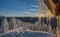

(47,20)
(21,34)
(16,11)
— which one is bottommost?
(21,34)

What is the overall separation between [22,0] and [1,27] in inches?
20.9

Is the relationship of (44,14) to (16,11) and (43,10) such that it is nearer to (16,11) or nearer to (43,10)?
(43,10)

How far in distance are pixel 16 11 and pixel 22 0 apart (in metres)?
0.20

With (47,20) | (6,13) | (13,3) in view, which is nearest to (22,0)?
(13,3)

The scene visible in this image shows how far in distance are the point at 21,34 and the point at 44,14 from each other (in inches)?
18.9

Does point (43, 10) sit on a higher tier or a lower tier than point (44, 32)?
higher

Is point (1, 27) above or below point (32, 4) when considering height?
below

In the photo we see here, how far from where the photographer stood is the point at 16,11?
227 cm

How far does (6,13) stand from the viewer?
7.39ft

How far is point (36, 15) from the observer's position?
A: 2.29 metres

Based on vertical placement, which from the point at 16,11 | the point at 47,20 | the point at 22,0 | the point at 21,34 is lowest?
the point at 21,34

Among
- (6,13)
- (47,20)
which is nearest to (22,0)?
(6,13)

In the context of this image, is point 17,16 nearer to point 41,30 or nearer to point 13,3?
point 13,3

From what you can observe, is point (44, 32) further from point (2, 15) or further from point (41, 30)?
point (2, 15)
